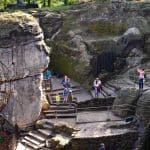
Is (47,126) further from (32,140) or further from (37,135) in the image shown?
(32,140)

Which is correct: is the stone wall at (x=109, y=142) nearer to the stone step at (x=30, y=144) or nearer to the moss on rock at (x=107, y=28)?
the stone step at (x=30, y=144)

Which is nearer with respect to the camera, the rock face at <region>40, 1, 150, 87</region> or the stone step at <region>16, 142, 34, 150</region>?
the stone step at <region>16, 142, 34, 150</region>

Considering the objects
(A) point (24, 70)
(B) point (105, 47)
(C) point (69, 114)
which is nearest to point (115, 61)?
(B) point (105, 47)

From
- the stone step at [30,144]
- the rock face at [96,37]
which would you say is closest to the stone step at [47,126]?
the stone step at [30,144]

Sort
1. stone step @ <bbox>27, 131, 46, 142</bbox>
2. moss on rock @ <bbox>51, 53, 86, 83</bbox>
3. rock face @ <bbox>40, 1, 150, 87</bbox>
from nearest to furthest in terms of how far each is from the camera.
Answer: stone step @ <bbox>27, 131, 46, 142</bbox>, moss on rock @ <bbox>51, 53, 86, 83</bbox>, rock face @ <bbox>40, 1, 150, 87</bbox>

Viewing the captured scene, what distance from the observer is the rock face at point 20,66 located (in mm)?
26141

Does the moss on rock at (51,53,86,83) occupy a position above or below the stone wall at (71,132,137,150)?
above

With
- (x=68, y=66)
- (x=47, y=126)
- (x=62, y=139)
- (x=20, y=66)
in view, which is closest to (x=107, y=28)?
(x=68, y=66)

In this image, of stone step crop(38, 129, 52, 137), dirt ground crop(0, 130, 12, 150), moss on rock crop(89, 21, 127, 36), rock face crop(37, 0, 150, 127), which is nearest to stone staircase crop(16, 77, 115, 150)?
stone step crop(38, 129, 52, 137)

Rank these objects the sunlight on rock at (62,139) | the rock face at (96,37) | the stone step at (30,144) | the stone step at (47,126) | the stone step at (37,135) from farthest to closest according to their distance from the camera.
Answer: the rock face at (96,37), the stone step at (47,126), the stone step at (37,135), the sunlight on rock at (62,139), the stone step at (30,144)

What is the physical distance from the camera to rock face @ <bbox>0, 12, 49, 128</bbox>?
85.8 ft

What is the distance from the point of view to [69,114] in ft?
95.5

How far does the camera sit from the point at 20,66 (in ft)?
87.1

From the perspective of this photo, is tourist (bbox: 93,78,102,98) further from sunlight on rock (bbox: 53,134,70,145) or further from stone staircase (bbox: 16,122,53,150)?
sunlight on rock (bbox: 53,134,70,145)
